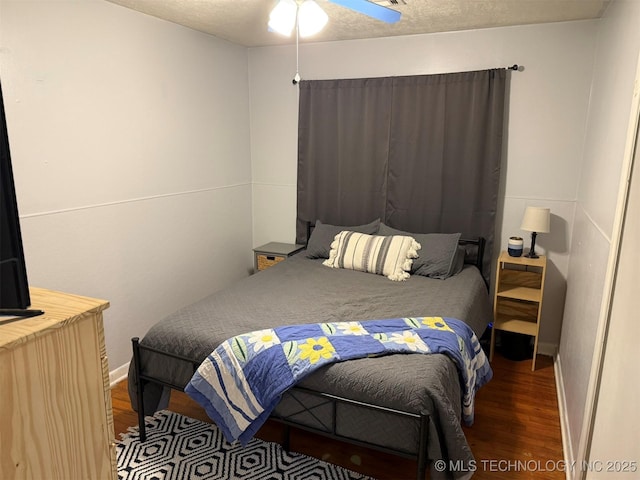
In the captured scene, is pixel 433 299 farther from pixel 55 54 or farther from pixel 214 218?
pixel 55 54

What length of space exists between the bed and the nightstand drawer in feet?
1.48

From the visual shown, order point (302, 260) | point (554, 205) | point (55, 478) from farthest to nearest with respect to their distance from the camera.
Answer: point (302, 260) < point (554, 205) < point (55, 478)

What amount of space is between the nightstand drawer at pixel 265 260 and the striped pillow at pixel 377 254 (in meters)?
0.57

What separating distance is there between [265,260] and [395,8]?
2.24 meters

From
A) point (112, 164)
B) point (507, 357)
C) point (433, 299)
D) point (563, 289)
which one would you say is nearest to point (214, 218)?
point (112, 164)

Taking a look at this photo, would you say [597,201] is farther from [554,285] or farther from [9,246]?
[9,246]

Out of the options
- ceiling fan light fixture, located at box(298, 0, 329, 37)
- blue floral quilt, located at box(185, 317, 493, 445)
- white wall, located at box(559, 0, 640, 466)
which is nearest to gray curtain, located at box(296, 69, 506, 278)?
white wall, located at box(559, 0, 640, 466)

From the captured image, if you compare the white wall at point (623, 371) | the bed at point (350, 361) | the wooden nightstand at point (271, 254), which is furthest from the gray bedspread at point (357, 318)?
the white wall at point (623, 371)

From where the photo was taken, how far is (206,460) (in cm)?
226

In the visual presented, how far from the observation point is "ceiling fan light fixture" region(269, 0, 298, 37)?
2.29 metres

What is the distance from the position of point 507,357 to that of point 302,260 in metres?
1.74

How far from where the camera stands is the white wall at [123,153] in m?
2.36

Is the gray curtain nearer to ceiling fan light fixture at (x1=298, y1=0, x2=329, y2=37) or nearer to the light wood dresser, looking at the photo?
ceiling fan light fixture at (x1=298, y1=0, x2=329, y2=37)

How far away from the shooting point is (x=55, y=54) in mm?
2422
